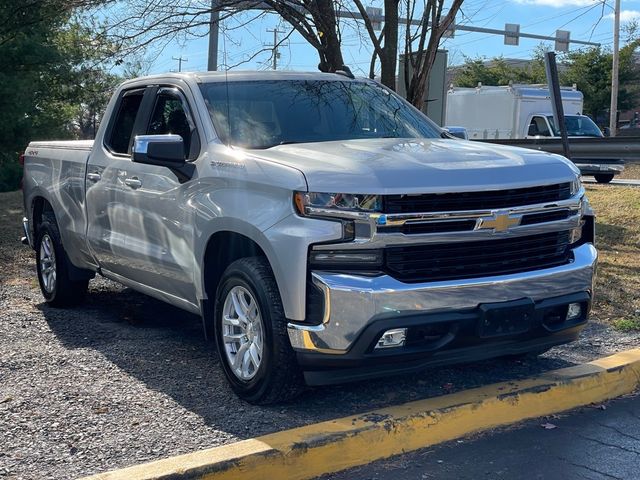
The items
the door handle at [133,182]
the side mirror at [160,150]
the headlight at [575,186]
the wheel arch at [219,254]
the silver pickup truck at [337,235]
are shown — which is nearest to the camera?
the silver pickup truck at [337,235]

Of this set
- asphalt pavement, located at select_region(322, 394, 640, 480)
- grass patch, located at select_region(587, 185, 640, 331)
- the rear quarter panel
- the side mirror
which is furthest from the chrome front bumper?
the rear quarter panel

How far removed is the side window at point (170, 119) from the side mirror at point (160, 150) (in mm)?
283

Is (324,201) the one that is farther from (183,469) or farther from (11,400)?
(11,400)

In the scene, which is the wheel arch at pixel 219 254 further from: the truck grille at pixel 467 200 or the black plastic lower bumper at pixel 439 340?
the truck grille at pixel 467 200

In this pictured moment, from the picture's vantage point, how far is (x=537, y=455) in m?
4.12

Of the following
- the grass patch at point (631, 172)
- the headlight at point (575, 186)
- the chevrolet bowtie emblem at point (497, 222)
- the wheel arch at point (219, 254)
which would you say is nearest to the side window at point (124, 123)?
the wheel arch at point (219, 254)

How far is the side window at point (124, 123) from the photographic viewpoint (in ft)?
20.2

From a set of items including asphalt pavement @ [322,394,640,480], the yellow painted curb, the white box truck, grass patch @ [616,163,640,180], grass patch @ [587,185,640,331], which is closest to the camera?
the yellow painted curb

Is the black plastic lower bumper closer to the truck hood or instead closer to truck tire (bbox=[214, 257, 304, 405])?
truck tire (bbox=[214, 257, 304, 405])

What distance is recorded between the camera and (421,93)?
406 inches

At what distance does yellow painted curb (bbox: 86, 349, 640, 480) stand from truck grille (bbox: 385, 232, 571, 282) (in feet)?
2.44

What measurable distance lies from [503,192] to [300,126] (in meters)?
1.60

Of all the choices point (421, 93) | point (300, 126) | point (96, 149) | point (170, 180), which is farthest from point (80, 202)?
point (421, 93)

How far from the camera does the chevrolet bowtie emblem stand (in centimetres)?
421
